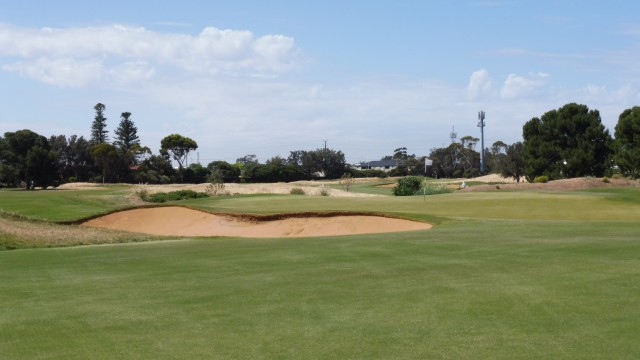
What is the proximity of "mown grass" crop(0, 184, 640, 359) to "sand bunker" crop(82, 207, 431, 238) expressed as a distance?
10.3 metres

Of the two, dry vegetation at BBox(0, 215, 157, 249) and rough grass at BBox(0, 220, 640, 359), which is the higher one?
rough grass at BBox(0, 220, 640, 359)

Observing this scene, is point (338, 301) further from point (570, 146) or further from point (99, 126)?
point (99, 126)

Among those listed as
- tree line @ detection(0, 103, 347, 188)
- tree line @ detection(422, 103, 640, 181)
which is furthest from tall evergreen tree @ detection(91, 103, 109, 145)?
tree line @ detection(422, 103, 640, 181)

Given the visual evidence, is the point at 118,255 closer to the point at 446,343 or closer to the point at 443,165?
the point at 446,343

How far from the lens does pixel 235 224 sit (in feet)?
103

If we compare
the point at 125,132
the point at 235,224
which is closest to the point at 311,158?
the point at 125,132

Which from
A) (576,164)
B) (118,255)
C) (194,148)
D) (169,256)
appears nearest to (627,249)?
(169,256)

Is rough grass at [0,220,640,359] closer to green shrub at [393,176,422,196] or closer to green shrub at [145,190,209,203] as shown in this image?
green shrub at [145,190,209,203]

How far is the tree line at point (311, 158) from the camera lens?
77875 millimetres

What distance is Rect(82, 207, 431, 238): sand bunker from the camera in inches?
1094

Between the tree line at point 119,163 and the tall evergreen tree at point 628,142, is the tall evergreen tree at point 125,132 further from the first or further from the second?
the tall evergreen tree at point 628,142

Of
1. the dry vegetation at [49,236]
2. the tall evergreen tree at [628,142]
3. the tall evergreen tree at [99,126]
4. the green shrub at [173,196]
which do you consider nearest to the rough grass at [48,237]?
the dry vegetation at [49,236]

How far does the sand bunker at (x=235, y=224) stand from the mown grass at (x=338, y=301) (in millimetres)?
10318

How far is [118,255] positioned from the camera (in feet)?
55.7
